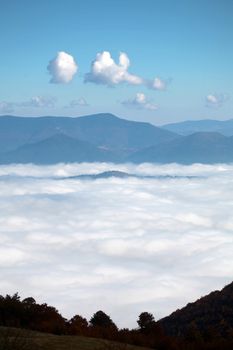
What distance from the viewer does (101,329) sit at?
2730 cm

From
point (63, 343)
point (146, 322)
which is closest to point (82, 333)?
point (63, 343)

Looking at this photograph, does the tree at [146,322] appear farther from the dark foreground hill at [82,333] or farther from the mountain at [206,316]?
the mountain at [206,316]

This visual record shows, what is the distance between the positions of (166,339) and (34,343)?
28.5 feet

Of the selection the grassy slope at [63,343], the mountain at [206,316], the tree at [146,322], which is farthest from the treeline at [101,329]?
the mountain at [206,316]

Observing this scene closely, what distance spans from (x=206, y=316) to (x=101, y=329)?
29.8m

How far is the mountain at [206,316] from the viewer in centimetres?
4887

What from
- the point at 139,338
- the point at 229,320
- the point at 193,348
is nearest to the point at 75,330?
the point at 139,338

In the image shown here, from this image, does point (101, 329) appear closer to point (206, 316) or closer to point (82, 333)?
point (82, 333)

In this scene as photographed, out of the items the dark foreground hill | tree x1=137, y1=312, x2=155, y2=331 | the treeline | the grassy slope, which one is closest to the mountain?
the dark foreground hill

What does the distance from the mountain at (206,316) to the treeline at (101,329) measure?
15041 millimetres

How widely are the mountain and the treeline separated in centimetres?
1504

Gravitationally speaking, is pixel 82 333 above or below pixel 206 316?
below

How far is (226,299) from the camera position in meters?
60.1

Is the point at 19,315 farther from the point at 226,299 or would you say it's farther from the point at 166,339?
the point at 226,299
